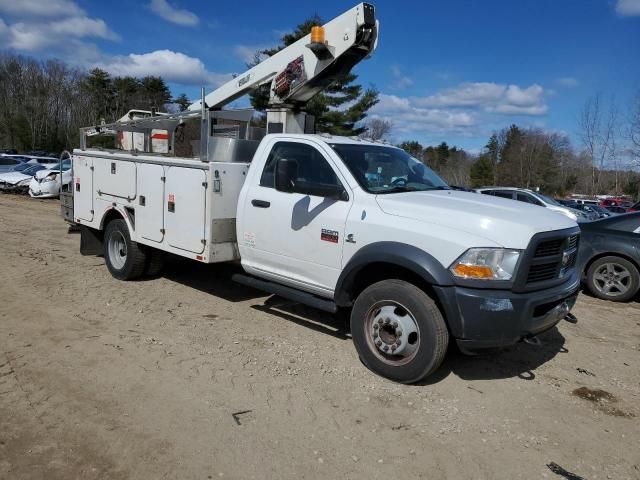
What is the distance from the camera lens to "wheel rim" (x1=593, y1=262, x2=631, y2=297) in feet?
25.7

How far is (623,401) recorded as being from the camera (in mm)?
4344

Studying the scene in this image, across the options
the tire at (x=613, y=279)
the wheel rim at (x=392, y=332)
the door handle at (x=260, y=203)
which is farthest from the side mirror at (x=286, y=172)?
the tire at (x=613, y=279)

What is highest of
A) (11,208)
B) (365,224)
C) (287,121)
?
(287,121)

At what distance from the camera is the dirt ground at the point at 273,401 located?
3248mm

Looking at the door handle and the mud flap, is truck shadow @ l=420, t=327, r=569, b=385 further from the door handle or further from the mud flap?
the mud flap

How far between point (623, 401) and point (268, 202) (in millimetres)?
3697

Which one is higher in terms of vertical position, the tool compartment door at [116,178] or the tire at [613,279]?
the tool compartment door at [116,178]

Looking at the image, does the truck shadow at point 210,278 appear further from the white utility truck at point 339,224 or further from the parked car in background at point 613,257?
the parked car in background at point 613,257

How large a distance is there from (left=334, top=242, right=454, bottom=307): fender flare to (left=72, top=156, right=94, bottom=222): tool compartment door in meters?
4.80

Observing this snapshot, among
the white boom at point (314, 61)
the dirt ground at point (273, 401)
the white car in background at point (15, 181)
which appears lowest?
the dirt ground at point (273, 401)

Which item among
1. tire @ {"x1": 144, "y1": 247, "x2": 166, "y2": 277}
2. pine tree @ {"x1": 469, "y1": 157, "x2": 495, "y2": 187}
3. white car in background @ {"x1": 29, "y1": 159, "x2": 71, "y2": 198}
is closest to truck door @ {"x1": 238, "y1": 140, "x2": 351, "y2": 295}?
tire @ {"x1": 144, "y1": 247, "x2": 166, "y2": 277}

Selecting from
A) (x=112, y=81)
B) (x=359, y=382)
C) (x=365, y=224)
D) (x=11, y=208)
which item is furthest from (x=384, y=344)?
(x=112, y=81)

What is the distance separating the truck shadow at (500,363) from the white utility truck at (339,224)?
65cm

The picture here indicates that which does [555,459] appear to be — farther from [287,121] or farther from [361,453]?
[287,121]
